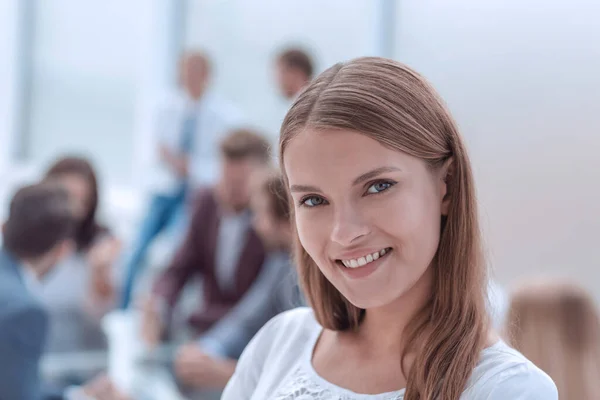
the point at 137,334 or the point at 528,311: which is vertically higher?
the point at 528,311

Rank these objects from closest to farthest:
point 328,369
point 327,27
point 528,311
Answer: point 328,369
point 528,311
point 327,27

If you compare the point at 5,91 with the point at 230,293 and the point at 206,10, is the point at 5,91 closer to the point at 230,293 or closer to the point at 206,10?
the point at 206,10

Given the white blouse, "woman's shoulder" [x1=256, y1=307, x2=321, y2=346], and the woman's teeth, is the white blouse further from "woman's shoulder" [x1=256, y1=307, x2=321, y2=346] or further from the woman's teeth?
the woman's teeth

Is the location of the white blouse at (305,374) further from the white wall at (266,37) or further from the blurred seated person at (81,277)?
the white wall at (266,37)

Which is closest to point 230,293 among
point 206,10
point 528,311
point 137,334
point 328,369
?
point 137,334

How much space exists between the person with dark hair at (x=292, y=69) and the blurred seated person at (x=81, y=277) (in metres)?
1.02

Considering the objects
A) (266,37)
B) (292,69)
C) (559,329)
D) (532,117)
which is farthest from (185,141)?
(559,329)

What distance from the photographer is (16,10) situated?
728 centimetres

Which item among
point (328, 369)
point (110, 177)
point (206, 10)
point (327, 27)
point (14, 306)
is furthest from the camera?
point (110, 177)

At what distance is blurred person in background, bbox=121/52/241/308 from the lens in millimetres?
4836

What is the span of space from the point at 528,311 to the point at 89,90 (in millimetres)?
5673

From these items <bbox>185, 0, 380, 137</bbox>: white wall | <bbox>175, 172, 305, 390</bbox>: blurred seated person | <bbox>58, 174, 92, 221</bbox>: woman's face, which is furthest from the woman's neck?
<bbox>185, 0, 380, 137</bbox>: white wall

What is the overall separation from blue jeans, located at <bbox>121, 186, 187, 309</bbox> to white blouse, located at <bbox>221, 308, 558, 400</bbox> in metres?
3.69

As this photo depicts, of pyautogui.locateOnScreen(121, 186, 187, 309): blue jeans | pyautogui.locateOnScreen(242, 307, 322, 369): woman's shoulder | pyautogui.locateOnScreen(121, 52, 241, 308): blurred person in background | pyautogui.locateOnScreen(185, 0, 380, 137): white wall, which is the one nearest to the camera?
pyautogui.locateOnScreen(242, 307, 322, 369): woman's shoulder
